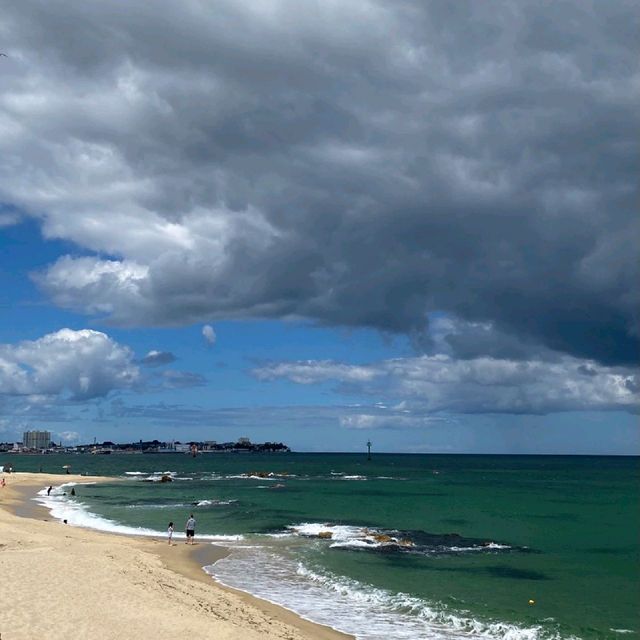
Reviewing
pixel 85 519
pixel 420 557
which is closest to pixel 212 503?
pixel 85 519

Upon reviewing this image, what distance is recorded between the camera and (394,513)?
59.3 meters

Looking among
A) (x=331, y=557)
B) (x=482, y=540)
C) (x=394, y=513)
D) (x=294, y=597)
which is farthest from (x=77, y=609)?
(x=394, y=513)

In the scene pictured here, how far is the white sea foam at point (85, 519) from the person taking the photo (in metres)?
43.0

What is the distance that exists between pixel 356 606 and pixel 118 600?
878 cm

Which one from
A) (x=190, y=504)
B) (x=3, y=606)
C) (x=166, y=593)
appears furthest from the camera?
(x=190, y=504)

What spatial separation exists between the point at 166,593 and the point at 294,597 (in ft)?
16.8

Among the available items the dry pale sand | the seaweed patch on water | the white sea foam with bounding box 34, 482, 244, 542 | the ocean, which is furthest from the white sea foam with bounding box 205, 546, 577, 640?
the white sea foam with bounding box 34, 482, 244, 542

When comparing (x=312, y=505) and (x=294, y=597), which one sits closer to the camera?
(x=294, y=597)

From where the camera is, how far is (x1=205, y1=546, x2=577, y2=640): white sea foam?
72.6 ft

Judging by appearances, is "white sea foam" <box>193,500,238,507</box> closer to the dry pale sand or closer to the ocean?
the ocean

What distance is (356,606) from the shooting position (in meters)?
25.3

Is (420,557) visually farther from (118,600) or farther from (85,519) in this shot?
(85,519)

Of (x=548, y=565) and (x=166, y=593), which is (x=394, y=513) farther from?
(x=166, y=593)

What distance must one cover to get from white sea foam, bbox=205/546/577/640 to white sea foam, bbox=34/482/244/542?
1049 cm
